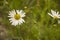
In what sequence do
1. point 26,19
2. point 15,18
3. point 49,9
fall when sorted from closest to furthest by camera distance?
point 15,18, point 26,19, point 49,9

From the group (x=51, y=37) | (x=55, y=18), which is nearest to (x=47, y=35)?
(x=51, y=37)

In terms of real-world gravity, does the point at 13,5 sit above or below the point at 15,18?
above

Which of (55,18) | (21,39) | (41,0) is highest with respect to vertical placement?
(41,0)

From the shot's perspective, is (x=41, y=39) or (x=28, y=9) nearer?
(x=41, y=39)

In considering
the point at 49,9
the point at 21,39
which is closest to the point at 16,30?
the point at 21,39

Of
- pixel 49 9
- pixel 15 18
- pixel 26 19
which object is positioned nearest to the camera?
pixel 15 18

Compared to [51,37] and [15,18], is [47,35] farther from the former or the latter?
[15,18]
